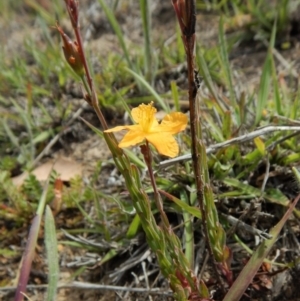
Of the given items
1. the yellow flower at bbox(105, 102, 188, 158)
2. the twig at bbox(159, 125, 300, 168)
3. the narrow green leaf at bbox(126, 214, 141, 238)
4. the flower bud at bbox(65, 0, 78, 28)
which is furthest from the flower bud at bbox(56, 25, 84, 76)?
the narrow green leaf at bbox(126, 214, 141, 238)

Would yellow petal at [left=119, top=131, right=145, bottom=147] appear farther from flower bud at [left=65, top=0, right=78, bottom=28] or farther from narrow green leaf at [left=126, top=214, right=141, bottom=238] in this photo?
narrow green leaf at [left=126, top=214, right=141, bottom=238]

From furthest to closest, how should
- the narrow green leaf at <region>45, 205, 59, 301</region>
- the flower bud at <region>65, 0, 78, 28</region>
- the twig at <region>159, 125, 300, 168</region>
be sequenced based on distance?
1. the twig at <region>159, 125, 300, 168</region>
2. the narrow green leaf at <region>45, 205, 59, 301</region>
3. the flower bud at <region>65, 0, 78, 28</region>

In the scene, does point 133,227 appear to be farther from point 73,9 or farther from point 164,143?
point 73,9

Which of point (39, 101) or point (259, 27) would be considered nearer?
point (39, 101)

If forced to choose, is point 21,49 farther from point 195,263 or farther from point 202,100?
point 195,263

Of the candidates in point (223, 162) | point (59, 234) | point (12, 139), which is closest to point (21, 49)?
point (12, 139)

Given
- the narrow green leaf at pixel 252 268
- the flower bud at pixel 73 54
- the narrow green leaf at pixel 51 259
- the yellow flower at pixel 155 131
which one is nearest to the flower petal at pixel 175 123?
the yellow flower at pixel 155 131
